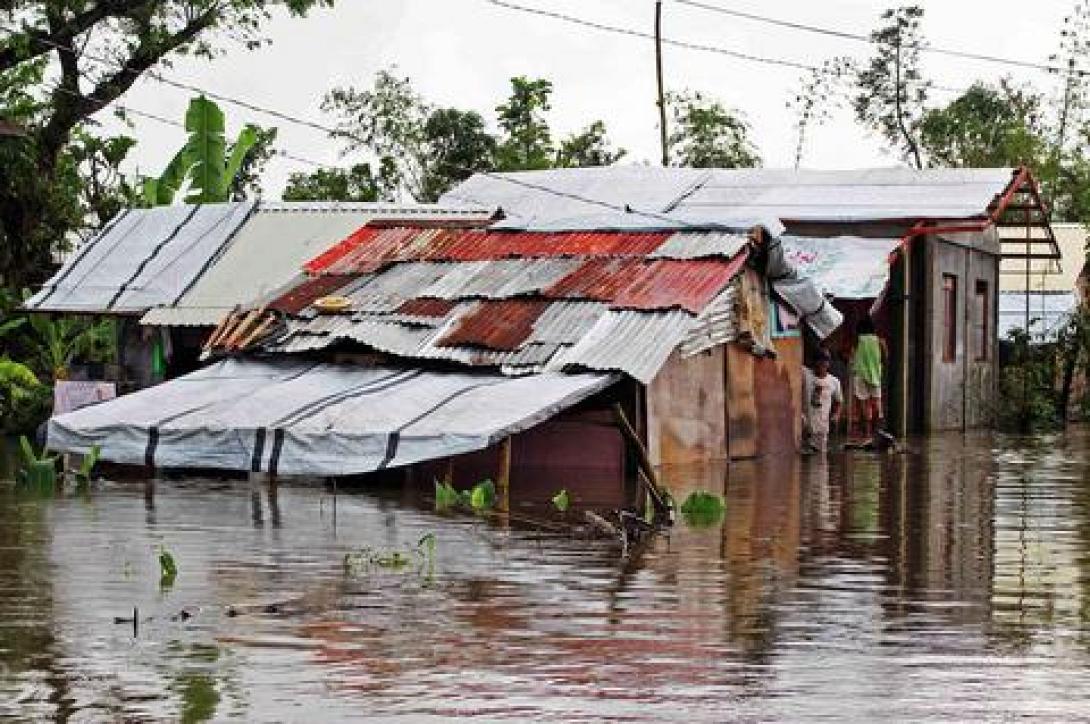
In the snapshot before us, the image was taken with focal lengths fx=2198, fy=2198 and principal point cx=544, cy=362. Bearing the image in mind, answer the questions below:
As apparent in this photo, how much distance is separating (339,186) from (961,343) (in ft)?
44.9

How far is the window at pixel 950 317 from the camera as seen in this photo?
3078cm

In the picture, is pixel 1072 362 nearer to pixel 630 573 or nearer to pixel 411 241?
pixel 411 241

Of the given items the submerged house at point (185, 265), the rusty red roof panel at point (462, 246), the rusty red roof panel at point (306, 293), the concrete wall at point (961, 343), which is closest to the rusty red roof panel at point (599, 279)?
the rusty red roof panel at point (462, 246)

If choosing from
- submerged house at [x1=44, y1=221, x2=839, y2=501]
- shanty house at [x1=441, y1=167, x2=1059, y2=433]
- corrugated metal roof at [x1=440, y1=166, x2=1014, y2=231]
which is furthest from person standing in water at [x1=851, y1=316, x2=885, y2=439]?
submerged house at [x1=44, y1=221, x2=839, y2=501]

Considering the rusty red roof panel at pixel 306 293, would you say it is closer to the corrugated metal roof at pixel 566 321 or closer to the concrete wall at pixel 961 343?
the corrugated metal roof at pixel 566 321

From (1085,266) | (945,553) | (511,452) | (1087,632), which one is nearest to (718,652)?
(1087,632)

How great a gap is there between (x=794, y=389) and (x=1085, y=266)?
45.2 feet

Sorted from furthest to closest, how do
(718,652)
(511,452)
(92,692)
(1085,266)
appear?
1. (1085,266)
2. (511,452)
3. (718,652)
4. (92,692)

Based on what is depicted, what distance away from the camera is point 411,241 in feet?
80.7

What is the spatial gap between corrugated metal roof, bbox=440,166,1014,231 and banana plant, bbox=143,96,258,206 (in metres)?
3.19

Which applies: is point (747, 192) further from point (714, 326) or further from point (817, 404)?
point (714, 326)

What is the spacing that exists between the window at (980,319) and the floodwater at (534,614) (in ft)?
45.6

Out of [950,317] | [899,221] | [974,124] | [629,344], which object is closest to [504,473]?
[629,344]

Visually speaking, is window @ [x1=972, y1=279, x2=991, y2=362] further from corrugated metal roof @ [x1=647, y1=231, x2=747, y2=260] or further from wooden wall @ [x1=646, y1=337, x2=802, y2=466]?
corrugated metal roof @ [x1=647, y1=231, x2=747, y2=260]
